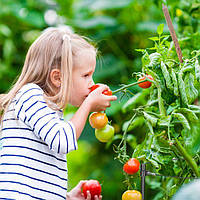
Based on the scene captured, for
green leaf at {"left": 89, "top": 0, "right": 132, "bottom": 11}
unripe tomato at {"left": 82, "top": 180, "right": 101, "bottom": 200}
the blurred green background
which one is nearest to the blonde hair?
unripe tomato at {"left": 82, "top": 180, "right": 101, "bottom": 200}

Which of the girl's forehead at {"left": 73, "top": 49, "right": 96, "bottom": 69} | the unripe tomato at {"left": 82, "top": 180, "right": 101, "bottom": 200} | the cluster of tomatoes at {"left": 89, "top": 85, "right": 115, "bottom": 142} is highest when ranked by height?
the girl's forehead at {"left": 73, "top": 49, "right": 96, "bottom": 69}

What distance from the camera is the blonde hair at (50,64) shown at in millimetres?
1177

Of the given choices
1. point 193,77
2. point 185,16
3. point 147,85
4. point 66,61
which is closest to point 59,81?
point 66,61

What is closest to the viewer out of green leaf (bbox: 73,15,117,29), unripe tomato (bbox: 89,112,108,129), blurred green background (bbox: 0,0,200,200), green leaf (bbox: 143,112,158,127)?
green leaf (bbox: 143,112,158,127)

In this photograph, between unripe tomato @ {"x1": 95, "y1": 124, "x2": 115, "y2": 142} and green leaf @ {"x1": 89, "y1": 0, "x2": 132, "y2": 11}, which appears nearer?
unripe tomato @ {"x1": 95, "y1": 124, "x2": 115, "y2": 142}

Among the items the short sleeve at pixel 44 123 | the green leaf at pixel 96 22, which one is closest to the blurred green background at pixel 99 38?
the green leaf at pixel 96 22

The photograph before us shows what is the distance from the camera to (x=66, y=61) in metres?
1.18

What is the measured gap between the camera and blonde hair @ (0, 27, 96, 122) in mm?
1177

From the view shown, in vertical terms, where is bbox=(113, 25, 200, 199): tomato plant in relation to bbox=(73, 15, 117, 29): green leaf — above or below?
below

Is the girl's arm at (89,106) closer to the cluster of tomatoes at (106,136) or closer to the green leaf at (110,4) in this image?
the cluster of tomatoes at (106,136)

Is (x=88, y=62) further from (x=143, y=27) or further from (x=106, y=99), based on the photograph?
(x=143, y=27)

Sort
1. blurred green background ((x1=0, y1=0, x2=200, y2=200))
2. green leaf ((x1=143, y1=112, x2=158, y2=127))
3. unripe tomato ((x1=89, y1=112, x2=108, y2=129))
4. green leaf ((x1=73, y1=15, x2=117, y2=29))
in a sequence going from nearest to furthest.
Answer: green leaf ((x1=143, y1=112, x2=158, y2=127)) < unripe tomato ((x1=89, y1=112, x2=108, y2=129)) < blurred green background ((x1=0, y1=0, x2=200, y2=200)) < green leaf ((x1=73, y1=15, x2=117, y2=29))

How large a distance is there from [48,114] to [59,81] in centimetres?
17

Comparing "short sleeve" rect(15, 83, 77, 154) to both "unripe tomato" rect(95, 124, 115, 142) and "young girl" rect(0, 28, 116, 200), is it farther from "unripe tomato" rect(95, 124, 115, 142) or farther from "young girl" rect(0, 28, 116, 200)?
"unripe tomato" rect(95, 124, 115, 142)
